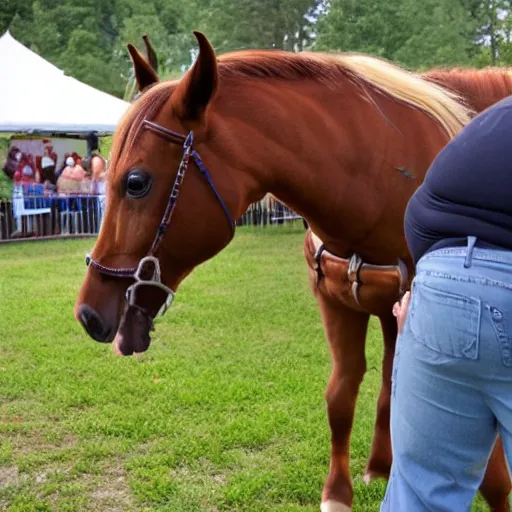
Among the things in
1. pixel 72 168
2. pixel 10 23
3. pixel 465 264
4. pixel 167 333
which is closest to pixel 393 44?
pixel 72 168

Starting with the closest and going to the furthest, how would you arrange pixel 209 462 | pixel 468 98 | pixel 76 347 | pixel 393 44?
pixel 468 98 → pixel 209 462 → pixel 76 347 → pixel 393 44

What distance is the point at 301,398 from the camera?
15.0ft

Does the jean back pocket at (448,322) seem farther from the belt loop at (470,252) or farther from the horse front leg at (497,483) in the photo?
the horse front leg at (497,483)

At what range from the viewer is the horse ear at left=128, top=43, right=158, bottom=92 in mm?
2354

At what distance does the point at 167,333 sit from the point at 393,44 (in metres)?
12.9

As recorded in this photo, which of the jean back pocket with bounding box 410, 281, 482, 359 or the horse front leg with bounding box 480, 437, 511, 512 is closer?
the jean back pocket with bounding box 410, 281, 482, 359

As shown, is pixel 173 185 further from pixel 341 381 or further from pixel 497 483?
pixel 497 483

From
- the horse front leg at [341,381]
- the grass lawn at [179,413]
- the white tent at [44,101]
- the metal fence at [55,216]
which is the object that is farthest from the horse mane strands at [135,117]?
the metal fence at [55,216]

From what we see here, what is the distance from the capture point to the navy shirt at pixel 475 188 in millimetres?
1434

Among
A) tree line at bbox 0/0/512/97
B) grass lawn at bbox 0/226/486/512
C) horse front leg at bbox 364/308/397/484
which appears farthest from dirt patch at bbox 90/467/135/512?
tree line at bbox 0/0/512/97

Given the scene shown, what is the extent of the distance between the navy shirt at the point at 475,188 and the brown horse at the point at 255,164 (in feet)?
2.46

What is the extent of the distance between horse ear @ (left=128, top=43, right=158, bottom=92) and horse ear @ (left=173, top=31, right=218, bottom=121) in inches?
12.2

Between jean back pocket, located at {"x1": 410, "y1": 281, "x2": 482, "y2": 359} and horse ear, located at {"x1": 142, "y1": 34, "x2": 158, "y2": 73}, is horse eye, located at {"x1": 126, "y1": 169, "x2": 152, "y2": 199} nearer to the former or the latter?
horse ear, located at {"x1": 142, "y1": 34, "x2": 158, "y2": 73}

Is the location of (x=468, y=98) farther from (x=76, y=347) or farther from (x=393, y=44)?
(x=393, y=44)
